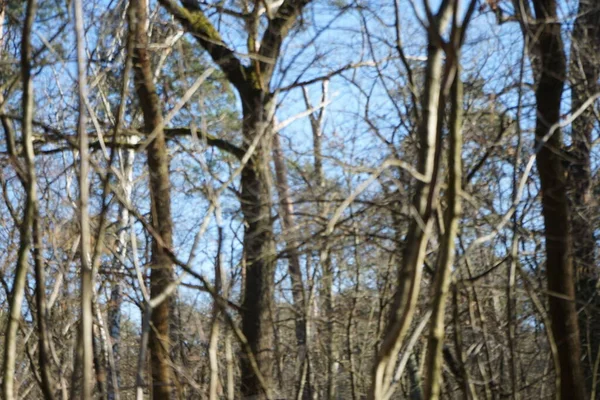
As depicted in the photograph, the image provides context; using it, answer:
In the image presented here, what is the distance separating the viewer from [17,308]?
2.75m

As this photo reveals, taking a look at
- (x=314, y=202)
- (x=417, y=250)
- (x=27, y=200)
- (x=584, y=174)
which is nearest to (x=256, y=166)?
(x=314, y=202)

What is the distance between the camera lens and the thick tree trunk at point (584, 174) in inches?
271

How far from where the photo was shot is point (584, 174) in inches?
293

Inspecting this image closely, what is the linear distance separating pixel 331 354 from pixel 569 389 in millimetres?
3893

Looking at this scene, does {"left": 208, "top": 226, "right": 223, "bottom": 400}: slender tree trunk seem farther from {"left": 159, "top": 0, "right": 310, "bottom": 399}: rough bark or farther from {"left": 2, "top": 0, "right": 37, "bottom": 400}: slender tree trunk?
{"left": 159, "top": 0, "right": 310, "bottom": 399}: rough bark

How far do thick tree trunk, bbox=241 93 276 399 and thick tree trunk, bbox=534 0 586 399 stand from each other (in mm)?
2060

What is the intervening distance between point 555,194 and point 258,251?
2.27 m

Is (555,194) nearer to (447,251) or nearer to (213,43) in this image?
(213,43)

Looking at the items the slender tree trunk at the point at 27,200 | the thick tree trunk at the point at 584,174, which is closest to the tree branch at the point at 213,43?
the thick tree trunk at the point at 584,174

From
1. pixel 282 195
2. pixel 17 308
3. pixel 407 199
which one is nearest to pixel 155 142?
pixel 282 195

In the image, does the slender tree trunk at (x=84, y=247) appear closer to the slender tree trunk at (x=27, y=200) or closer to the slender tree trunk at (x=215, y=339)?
the slender tree trunk at (x=27, y=200)

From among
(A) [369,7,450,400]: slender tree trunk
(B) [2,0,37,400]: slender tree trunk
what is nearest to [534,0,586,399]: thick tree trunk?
(A) [369,7,450,400]: slender tree trunk

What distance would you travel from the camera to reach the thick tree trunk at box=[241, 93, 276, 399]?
597 centimetres

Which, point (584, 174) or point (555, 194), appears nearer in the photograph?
point (555, 194)
